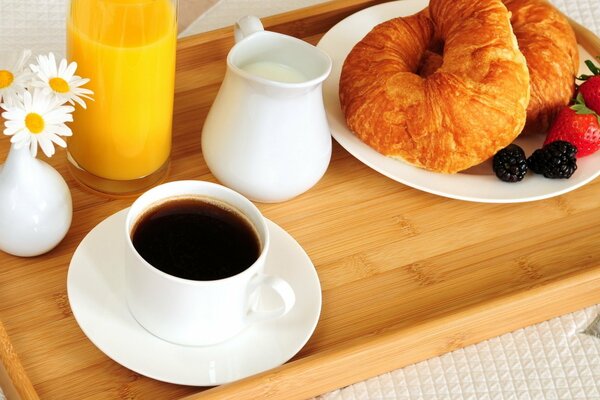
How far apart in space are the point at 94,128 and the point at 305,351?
0.30 m

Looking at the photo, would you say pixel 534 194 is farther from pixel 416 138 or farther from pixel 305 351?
pixel 305 351

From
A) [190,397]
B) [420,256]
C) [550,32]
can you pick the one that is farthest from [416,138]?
[190,397]

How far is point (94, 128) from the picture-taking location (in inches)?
34.6

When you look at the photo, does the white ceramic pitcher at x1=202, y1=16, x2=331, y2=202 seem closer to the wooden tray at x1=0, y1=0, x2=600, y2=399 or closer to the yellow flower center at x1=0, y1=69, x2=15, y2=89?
the wooden tray at x1=0, y1=0, x2=600, y2=399

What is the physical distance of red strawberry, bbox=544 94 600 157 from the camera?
39.3 inches

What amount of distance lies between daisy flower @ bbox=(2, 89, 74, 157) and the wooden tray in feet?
0.47

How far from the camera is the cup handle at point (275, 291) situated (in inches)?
29.6

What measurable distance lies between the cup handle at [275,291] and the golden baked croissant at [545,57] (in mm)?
430

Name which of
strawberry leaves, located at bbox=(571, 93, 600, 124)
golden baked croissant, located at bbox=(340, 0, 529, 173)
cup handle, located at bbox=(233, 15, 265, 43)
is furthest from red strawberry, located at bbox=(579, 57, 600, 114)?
cup handle, located at bbox=(233, 15, 265, 43)

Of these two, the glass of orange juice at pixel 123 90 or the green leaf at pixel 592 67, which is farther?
the green leaf at pixel 592 67

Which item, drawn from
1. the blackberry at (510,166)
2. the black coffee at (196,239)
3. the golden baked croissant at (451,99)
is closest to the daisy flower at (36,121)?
the black coffee at (196,239)

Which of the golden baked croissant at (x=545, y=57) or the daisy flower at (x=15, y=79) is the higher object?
the daisy flower at (x=15, y=79)

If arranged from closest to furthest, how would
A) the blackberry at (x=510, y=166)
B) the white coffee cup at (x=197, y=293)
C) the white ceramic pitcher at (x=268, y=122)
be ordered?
1. the white coffee cup at (x=197, y=293)
2. the white ceramic pitcher at (x=268, y=122)
3. the blackberry at (x=510, y=166)

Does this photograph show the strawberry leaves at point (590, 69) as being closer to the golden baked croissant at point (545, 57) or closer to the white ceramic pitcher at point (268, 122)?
the golden baked croissant at point (545, 57)
